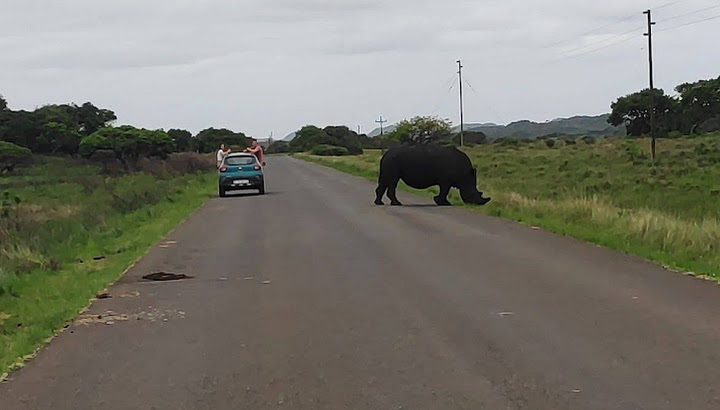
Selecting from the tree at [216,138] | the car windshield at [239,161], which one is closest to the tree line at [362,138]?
the tree at [216,138]

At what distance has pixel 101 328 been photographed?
9.46 metres

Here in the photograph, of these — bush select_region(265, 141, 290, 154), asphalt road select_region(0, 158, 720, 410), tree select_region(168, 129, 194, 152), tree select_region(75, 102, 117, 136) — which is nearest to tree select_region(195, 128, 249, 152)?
tree select_region(168, 129, 194, 152)

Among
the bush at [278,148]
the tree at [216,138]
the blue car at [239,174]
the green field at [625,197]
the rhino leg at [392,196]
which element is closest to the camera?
A: the green field at [625,197]

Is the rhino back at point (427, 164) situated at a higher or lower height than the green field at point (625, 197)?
higher

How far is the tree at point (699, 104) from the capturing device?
101875 mm

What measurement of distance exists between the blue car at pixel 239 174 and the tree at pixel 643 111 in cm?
7950

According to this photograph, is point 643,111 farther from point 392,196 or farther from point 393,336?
point 393,336

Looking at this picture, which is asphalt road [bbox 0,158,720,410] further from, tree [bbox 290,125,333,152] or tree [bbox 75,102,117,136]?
tree [bbox 290,125,333,152]

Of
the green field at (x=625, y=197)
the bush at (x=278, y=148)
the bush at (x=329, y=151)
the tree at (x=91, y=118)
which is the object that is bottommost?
the bush at (x=278, y=148)

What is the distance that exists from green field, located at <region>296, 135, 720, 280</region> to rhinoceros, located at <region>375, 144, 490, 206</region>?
90 cm

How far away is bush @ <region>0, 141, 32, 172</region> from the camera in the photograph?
5209 centimetres

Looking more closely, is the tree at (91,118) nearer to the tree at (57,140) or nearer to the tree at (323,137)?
the tree at (57,140)

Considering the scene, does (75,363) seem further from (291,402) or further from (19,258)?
(19,258)

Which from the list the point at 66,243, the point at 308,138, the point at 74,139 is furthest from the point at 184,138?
the point at 66,243
